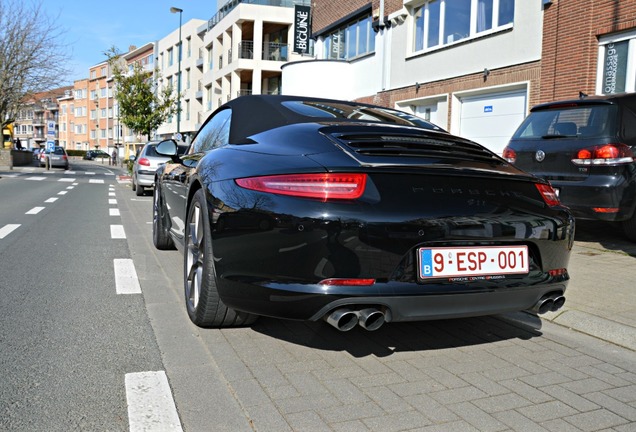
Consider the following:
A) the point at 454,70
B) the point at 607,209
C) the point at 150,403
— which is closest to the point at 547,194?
the point at 150,403

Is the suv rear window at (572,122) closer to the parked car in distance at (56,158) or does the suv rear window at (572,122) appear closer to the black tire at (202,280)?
the black tire at (202,280)

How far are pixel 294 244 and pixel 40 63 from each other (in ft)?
110

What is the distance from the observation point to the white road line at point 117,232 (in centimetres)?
837

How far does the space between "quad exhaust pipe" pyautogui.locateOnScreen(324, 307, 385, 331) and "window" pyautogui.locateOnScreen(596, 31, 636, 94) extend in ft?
30.9

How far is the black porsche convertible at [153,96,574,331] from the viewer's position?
2779mm

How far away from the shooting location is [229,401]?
9.13 feet

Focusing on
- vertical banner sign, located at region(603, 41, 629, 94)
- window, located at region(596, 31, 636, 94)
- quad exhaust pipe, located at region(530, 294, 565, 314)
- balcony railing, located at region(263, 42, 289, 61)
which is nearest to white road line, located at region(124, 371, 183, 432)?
quad exhaust pipe, located at region(530, 294, 565, 314)

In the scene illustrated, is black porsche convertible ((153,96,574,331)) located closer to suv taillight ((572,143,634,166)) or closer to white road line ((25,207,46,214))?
suv taillight ((572,143,634,166))

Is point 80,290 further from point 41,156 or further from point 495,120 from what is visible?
point 41,156

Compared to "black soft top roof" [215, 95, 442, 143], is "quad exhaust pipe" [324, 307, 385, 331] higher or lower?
lower

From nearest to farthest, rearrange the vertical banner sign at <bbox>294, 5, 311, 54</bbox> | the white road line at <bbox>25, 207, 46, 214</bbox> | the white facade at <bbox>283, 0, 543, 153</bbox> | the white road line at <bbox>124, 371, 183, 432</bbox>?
1. the white road line at <bbox>124, 371, 183, 432</bbox>
2. the white road line at <bbox>25, 207, 46, 214</bbox>
3. the white facade at <bbox>283, 0, 543, 153</bbox>
4. the vertical banner sign at <bbox>294, 5, 311, 54</bbox>

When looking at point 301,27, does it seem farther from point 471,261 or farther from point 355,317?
point 355,317

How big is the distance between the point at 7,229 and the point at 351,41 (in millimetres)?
15662

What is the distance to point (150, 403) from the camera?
2.73 metres
